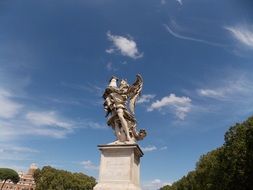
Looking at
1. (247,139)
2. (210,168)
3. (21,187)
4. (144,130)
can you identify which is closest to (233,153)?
(247,139)

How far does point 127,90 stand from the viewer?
56.8 ft

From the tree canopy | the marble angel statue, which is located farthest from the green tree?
the marble angel statue

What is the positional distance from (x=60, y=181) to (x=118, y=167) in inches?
2833

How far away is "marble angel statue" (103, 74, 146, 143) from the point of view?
16.4 meters

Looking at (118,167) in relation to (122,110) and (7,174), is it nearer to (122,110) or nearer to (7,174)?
(122,110)

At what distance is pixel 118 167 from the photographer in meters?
15.5

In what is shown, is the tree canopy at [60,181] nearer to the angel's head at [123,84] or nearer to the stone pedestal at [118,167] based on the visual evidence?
the angel's head at [123,84]

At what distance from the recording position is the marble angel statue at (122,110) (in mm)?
16420

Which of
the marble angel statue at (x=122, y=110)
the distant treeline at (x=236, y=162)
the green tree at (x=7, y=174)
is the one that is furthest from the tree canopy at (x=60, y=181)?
the marble angel statue at (x=122, y=110)

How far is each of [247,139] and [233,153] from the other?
221cm

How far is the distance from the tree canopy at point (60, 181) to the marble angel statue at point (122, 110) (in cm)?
7047

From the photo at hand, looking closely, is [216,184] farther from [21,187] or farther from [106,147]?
[21,187]

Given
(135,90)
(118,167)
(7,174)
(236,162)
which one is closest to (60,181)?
(7,174)

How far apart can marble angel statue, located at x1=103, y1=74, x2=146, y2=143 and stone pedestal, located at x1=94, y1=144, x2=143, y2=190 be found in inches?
21.8
